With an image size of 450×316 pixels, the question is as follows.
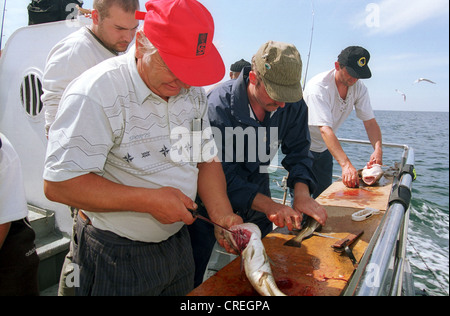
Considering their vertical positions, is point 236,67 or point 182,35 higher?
point 236,67

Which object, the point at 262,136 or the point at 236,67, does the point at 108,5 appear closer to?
the point at 262,136

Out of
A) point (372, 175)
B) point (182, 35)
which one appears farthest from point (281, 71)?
point (372, 175)

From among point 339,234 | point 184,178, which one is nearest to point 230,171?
point 184,178

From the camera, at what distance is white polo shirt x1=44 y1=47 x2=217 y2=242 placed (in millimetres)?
1328

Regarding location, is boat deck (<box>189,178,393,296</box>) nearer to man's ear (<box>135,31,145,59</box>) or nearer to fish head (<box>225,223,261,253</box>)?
fish head (<box>225,223,261,253</box>)

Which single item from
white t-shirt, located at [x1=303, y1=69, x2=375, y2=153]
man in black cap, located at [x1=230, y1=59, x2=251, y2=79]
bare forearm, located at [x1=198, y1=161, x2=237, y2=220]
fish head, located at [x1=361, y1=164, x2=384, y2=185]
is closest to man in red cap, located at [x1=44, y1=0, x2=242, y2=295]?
bare forearm, located at [x1=198, y1=161, x2=237, y2=220]

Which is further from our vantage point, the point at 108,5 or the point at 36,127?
the point at 36,127

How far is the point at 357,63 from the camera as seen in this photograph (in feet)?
11.9

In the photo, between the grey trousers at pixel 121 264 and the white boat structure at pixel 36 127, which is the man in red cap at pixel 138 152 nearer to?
the grey trousers at pixel 121 264

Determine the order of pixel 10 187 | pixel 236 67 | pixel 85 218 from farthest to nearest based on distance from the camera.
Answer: pixel 236 67 < pixel 10 187 < pixel 85 218

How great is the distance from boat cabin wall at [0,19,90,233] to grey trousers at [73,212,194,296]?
2504mm

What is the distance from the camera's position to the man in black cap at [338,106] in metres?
3.59

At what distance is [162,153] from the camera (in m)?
1.60

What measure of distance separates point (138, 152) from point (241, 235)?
2.25 ft
